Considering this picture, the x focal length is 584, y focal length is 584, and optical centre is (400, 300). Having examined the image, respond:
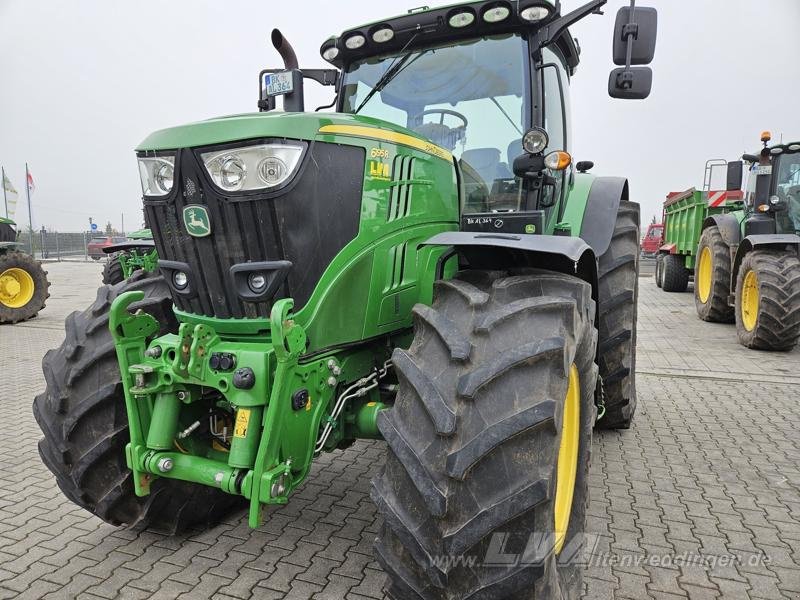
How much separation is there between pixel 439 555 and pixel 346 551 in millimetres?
1233

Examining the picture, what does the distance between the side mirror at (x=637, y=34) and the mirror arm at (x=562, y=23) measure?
129 mm

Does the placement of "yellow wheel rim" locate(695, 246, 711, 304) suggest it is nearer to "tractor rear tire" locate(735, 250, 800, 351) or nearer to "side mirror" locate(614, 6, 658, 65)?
"tractor rear tire" locate(735, 250, 800, 351)

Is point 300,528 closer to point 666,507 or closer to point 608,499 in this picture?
point 608,499

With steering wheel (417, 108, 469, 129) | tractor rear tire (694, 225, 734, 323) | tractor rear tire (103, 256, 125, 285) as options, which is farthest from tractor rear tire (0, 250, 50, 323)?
tractor rear tire (694, 225, 734, 323)

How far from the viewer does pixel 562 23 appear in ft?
10.3

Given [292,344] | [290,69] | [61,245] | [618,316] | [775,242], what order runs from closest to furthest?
[292,344] → [290,69] → [618,316] → [775,242] → [61,245]

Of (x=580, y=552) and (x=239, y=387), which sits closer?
(x=239, y=387)

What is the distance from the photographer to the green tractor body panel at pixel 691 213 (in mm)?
12086

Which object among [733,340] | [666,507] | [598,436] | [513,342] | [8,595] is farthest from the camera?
[733,340]

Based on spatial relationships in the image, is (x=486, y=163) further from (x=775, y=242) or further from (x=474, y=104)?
(x=775, y=242)

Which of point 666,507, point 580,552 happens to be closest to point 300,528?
point 580,552

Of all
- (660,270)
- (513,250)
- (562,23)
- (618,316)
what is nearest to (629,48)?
(562,23)

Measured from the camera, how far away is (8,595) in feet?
8.32

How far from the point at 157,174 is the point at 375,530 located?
2077 millimetres
